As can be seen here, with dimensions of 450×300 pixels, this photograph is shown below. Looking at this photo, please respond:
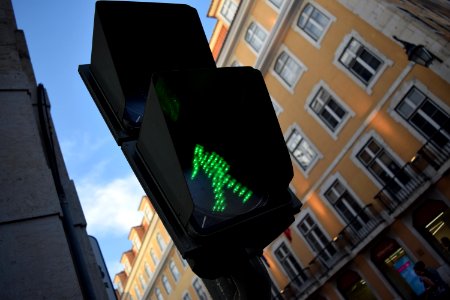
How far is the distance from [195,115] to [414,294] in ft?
54.6

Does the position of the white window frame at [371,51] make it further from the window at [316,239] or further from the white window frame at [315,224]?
the window at [316,239]

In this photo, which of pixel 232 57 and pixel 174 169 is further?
pixel 232 57

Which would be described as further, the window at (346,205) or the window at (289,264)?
the window at (289,264)

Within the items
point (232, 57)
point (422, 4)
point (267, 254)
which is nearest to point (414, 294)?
point (267, 254)

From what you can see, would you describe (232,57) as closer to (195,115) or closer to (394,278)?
(394,278)

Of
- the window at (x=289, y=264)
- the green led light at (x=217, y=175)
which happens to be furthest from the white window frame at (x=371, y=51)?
the green led light at (x=217, y=175)

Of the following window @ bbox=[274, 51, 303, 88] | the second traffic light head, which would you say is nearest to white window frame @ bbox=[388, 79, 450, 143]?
window @ bbox=[274, 51, 303, 88]

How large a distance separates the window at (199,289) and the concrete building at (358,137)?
8448 mm

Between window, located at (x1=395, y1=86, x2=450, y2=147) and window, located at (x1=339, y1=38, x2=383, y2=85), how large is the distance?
1.99 m

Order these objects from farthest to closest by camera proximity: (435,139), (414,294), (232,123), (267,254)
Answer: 1. (267,254)
2. (414,294)
3. (435,139)
4. (232,123)

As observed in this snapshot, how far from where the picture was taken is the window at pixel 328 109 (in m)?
17.5

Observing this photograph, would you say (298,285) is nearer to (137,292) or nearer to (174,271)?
(174,271)

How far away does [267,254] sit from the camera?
21.9 metres

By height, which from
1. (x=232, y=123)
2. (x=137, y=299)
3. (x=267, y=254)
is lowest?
(x=232, y=123)
